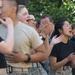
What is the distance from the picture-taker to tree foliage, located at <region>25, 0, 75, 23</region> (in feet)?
51.6

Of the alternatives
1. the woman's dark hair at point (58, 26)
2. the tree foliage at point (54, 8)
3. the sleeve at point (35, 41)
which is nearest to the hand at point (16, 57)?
the sleeve at point (35, 41)

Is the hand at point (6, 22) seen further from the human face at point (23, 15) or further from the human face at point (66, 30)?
the human face at point (66, 30)

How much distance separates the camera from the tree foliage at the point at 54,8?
619 inches

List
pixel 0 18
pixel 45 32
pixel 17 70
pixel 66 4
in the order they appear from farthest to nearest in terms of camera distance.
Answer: pixel 66 4 → pixel 45 32 → pixel 17 70 → pixel 0 18

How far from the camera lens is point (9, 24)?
3.91 m

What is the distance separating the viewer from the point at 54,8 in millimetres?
16625

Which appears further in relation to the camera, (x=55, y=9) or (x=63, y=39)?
(x=55, y=9)

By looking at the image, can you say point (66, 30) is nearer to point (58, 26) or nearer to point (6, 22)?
point (58, 26)

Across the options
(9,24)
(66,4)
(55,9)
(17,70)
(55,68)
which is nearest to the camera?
(9,24)

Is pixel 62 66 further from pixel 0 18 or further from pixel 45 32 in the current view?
pixel 0 18

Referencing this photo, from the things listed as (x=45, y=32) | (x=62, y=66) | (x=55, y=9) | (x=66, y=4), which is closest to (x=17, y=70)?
(x=45, y=32)

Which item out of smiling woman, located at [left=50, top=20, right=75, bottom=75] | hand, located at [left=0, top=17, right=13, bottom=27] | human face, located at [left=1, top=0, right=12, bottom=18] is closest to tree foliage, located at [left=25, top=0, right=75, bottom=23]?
smiling woman, located at [left=50, top=20, right=75, bottom=75]

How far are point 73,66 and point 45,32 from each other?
36.0 inches

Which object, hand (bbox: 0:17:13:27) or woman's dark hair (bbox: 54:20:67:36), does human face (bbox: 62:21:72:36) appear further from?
hand (bbox: 0:17:13:27)
